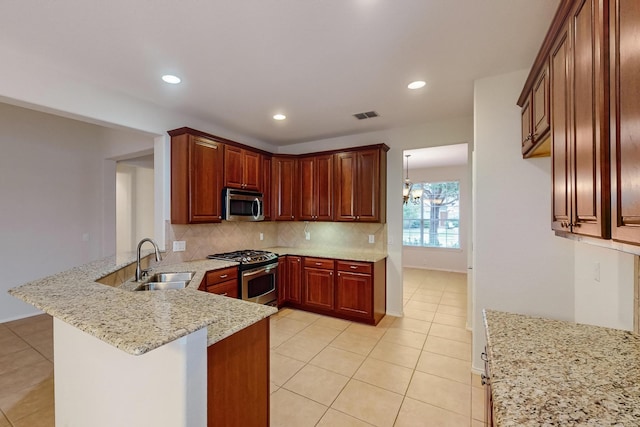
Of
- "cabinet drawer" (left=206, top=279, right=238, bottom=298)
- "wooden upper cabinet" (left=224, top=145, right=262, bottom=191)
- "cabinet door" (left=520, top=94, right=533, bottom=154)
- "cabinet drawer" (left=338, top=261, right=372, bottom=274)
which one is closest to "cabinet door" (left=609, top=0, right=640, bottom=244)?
"cabinet door" (left=520, top=94, right=533, bottom=154)

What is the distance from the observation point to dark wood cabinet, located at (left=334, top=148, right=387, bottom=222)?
385 centimetres

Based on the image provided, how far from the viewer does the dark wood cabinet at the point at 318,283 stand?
12.8ft

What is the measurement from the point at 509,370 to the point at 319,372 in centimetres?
184

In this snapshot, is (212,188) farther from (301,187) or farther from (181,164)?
(301,187)

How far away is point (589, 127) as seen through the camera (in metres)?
1.04

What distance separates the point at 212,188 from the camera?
3441mm

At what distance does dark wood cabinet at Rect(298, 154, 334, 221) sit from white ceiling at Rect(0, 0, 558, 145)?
127cm

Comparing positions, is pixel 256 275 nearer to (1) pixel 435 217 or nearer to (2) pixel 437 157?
(2) pixel 437 157

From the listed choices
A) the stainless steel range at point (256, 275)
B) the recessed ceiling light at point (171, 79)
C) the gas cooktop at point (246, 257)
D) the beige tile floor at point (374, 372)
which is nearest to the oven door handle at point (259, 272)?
the stainless steel range at point (256, 275)

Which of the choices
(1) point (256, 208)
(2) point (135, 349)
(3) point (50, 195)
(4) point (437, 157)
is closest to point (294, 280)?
(1) point (256, 208)

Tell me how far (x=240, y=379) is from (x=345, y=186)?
3078mm

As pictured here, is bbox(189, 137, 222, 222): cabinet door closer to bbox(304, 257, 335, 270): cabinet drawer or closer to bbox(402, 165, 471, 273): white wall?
bbox(304, 257, 335, 270): cabinet drawer

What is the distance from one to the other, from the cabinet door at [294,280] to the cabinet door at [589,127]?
3342mm

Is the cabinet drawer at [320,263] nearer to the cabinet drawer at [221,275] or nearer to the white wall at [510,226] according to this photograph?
the cabinet drawer at [221,275]
